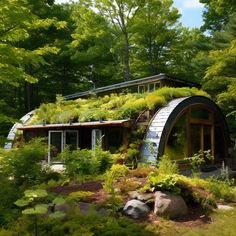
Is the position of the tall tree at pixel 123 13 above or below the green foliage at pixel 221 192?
above

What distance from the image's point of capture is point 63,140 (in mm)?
15898

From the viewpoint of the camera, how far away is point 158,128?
12.2 m

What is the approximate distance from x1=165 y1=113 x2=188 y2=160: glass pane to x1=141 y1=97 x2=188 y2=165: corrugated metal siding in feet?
2.47

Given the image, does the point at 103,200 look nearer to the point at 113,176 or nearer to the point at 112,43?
the point at 113,176

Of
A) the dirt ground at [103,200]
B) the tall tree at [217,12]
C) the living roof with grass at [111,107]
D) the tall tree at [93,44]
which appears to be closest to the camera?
the dirt ground at [103,200]

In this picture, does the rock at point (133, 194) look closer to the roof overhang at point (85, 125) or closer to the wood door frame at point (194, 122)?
the wood door frame at point (194, 122)

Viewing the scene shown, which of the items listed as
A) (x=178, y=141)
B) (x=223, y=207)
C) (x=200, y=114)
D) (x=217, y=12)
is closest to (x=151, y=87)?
(x=200, y=114)

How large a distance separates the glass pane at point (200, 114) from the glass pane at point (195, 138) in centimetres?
42

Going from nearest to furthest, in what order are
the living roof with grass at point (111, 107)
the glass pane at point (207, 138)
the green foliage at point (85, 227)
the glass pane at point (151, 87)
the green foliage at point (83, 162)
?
the green foliage at point (85, 227)
the green foliage at point (83, 162)
the living roof with grass at point (111, 107)
the glass pane at point (207, 138)
the glass pane at point (151, 87)

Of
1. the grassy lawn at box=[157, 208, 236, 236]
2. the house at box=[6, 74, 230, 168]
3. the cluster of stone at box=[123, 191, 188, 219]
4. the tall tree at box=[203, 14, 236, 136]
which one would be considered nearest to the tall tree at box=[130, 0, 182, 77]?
the tall tree at box=[203, 14, 236, 136]

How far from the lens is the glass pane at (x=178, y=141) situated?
1277 cm

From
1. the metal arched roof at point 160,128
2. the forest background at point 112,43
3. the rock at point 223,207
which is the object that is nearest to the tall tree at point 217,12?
the forest background at point 112,43

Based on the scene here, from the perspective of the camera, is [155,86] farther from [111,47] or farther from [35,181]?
[111,47]

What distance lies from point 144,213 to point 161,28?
21.2 m
